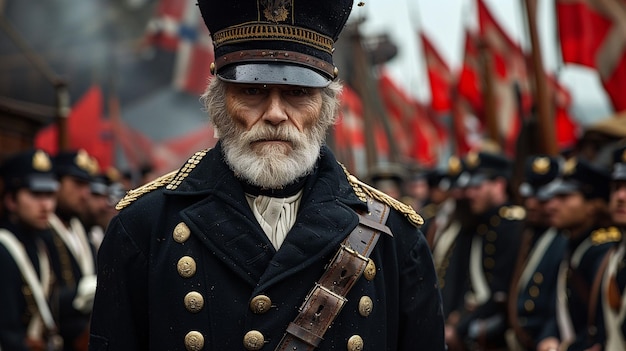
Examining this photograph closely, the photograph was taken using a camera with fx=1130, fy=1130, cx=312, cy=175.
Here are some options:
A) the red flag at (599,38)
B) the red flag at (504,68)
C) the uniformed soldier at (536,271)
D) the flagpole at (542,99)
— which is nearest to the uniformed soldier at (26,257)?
the uniformed soldier at (536,271)

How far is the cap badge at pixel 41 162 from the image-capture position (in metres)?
8.51

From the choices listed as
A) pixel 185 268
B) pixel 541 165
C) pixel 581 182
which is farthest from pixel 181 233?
pixel 541 165

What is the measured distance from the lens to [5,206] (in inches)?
338

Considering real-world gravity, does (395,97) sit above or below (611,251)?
above

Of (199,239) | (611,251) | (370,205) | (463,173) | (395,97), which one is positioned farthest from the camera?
(395,97)

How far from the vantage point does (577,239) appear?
8531 mm

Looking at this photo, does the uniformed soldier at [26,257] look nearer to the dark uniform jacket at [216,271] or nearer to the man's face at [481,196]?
the dark uniform jacket at [216,271]

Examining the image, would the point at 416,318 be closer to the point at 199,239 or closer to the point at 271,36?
the point at 199,239

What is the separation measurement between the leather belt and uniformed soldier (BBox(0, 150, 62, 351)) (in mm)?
4208

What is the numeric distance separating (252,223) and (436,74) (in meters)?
19.5

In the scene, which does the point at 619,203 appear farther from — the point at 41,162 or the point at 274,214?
the point at 41,162

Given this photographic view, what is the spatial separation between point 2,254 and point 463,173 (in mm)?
5256

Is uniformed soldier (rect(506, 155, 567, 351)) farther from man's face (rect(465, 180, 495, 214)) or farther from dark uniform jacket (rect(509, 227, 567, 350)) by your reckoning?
man's face (rect(465, 180, 495, 214))

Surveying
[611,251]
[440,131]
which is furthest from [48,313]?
[440,131]
